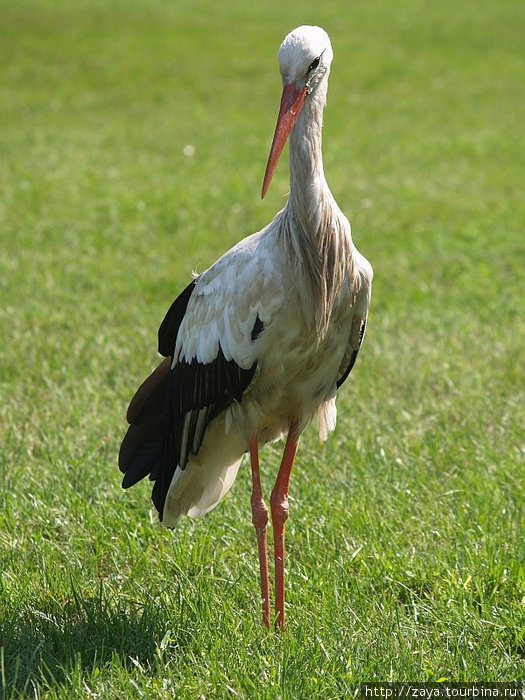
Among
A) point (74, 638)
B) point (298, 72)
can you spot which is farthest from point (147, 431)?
point (298, 72)

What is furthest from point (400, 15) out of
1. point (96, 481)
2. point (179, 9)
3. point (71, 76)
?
point (96, 481)

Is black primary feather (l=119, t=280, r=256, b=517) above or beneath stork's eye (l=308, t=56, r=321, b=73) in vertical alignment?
beneath

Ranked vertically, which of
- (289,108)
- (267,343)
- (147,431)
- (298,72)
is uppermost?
(298,72)

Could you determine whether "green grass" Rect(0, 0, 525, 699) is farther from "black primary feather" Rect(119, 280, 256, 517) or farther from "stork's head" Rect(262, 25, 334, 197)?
"stork's head" Rect(262, 25, 334, 197)

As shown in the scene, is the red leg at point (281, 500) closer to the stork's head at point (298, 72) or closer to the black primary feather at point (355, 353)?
the black primary feather at point (355, 353)

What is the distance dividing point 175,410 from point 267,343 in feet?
1.74

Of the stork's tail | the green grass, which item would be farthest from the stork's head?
the green grass

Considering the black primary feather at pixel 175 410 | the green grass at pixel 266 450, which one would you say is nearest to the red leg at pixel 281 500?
the green grass at pixel 266 450

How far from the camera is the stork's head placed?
9.87ft

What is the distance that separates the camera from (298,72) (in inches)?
119

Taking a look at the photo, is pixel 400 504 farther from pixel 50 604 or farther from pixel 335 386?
pixel 50 604

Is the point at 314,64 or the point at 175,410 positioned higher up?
the point at 314,64

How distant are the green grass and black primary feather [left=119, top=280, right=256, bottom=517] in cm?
40

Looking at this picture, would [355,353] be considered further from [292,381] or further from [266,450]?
[266,450]
